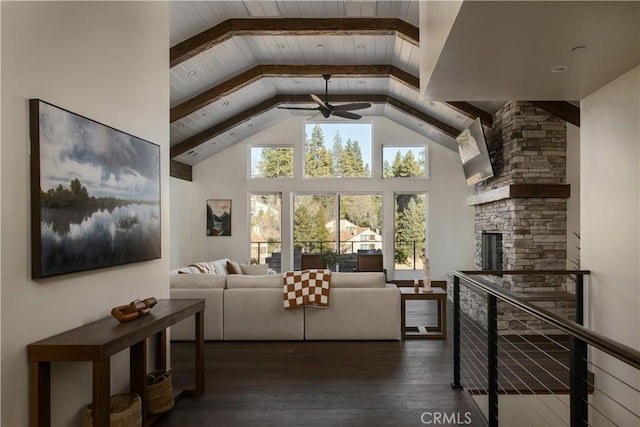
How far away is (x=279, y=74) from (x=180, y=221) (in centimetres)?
412

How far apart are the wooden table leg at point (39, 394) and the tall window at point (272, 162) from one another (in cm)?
739

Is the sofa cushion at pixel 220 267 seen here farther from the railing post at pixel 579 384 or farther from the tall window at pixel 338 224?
the railing post at pixel 579 384

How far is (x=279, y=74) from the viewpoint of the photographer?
635cm

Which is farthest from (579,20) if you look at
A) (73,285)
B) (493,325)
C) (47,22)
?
(73,285)

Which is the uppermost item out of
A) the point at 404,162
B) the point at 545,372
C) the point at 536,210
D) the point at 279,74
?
the point at 279,74

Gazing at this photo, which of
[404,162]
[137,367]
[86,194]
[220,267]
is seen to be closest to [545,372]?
[137,367]

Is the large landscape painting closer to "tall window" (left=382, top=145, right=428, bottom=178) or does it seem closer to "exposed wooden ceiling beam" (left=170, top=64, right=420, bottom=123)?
"exposed wooden ceiling beam" (left=170, top=64, right=420, bottom=123)

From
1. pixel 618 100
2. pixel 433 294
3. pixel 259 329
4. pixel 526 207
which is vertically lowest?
pixel 259 329

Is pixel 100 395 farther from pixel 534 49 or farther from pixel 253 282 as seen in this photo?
pixel 534 49

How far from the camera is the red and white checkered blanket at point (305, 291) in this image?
4.58 meters

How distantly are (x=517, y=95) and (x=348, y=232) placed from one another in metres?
6.12

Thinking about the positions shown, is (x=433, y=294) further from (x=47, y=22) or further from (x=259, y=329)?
(x=47, y=22)

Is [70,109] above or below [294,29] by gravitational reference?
below

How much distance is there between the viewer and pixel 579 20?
2023 millimetres
